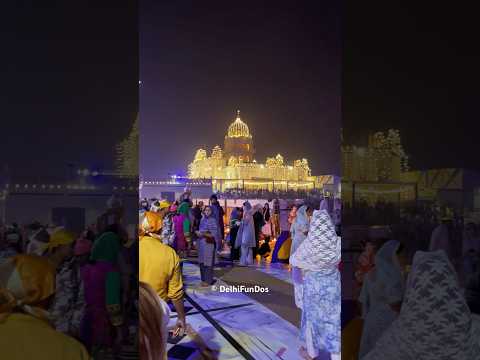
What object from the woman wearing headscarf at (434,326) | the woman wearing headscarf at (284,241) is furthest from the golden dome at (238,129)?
the woman wearing headscarf at (434,326)

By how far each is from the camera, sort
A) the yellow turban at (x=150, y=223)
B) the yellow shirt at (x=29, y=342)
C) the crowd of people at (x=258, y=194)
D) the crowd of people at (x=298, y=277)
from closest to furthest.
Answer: the yellow shirt at (x=29, y=342)
the crowd of people at (x=298, y=277)
the yellow turban at (x=150, y=223)
the crowd of people at (x=258, y=194)

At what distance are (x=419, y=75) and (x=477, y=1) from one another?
43 centimetres

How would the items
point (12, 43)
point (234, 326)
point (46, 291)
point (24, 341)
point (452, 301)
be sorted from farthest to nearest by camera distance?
point (234, 326)
point (12, 43)
point (452, 301)
point (46, 291)
point (24, 341)

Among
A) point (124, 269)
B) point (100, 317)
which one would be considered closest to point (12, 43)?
point (124, 269)

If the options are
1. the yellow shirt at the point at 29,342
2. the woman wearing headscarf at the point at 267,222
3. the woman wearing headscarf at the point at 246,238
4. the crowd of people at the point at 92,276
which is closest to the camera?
the yellow shirt at the point at 29,342

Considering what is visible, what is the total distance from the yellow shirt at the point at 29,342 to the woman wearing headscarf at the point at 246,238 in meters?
4.45

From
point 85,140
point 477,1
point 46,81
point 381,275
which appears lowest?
point 381,275

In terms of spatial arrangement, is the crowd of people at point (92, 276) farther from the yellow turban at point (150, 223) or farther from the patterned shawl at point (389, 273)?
the patterned shawl at point (389, 273)

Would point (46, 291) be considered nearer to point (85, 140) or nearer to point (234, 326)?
point (85, 140)

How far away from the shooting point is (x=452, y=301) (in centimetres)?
129

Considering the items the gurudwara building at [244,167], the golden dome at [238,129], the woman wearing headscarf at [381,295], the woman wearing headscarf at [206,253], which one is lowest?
the woman wearing headscarf at [206,253]

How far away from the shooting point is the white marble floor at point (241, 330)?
9.28 ft

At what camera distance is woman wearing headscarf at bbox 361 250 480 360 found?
125cm

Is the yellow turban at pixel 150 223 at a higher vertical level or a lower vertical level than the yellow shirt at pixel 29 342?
higher
